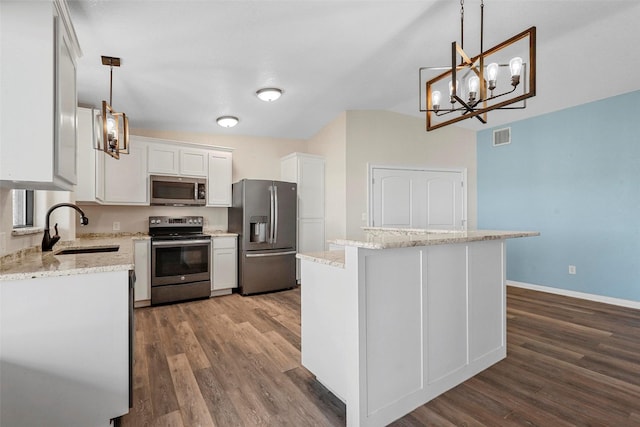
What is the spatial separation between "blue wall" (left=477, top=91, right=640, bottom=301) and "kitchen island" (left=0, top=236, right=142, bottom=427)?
17.3 ft

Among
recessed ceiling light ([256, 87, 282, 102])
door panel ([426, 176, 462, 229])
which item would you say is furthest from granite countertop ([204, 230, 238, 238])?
door panel ([426, 176, 462, 229])

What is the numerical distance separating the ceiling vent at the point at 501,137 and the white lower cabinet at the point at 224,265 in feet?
15.0

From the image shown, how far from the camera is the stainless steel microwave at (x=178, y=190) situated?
417cm

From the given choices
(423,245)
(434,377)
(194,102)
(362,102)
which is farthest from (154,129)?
(434,377)

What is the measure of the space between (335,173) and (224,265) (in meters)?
2.19

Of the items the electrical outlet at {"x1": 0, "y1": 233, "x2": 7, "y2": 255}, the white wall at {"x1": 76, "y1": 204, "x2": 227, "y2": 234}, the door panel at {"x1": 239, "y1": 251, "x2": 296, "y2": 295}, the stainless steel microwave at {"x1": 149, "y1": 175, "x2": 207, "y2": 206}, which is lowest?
the door panel at {"x1": 239, "y1": 251, "x2": 296, "y2": 295}

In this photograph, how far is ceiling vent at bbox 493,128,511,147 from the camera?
197 inches

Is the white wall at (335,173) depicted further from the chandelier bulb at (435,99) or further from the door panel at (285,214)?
the chandelier bulb at (435,99)

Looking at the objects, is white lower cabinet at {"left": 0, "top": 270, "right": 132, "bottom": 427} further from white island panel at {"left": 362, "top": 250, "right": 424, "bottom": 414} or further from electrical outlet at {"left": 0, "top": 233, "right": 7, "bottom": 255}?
white island panel at {"left": 362, "top": 250, "right": 424, "bottom": 414}

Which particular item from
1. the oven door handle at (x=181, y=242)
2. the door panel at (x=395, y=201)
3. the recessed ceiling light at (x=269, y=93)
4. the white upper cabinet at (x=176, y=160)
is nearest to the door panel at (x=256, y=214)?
the oven door handle at (x=181, y=242)

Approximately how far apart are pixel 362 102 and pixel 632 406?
154 inches

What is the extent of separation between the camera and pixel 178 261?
13.3ft

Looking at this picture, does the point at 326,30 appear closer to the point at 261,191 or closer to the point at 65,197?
the point at 261,191

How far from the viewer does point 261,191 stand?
178 inches
